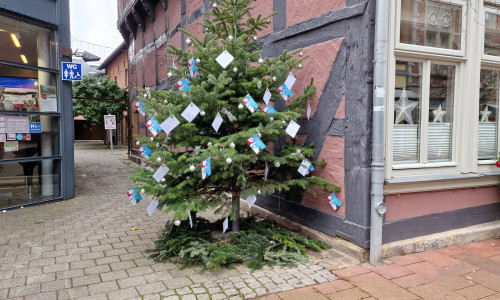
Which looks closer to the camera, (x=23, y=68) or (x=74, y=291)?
(x=74, y=291)

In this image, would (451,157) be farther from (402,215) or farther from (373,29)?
(373,29)

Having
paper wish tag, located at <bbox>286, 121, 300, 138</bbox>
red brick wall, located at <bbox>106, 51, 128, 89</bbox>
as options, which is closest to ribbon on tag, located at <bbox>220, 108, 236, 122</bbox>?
paper wish tag, located at <bbox>286, 121, 300, 138</bbox>

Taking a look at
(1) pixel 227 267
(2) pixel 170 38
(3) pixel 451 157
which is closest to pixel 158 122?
(1) pixel 227 267

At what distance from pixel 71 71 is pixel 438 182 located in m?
6.30

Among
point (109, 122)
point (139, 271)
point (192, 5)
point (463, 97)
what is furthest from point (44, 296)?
point (109, 122)

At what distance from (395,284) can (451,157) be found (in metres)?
1.96

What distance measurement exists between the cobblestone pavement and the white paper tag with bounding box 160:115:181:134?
138 cm

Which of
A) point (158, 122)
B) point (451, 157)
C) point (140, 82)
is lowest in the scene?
point (451, 157)

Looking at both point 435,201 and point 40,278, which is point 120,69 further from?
point 435,201

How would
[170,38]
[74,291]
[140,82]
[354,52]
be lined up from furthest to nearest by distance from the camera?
[140,82] → [170,38] → [354,52] → [74,291]

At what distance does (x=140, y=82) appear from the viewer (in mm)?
13750

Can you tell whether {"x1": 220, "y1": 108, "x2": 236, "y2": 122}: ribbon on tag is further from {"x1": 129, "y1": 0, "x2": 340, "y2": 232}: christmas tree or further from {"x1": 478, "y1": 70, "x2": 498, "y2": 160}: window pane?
{"x1": 478, "y1": 70, "x2": 498, "y2": 160}: window pane

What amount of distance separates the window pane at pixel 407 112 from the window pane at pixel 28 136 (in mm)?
5887

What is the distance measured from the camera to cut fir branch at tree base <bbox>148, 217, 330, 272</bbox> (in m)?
3.77
